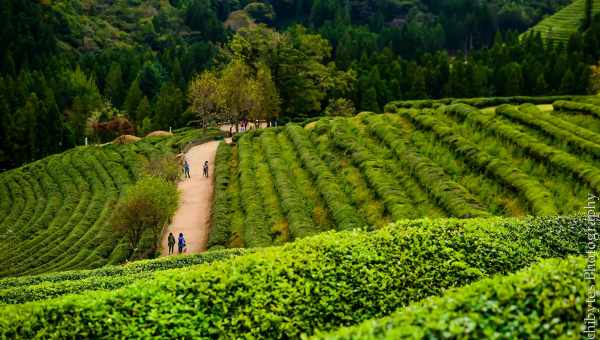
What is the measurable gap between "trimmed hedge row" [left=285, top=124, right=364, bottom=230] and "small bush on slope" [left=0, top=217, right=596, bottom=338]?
15.9 meters

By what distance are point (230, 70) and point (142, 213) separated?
37.2 m

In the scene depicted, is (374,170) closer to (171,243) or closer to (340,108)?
(171,243)

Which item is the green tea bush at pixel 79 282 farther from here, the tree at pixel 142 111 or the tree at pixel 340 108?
the tree at pixel 142 111

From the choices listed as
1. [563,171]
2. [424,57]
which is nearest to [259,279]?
[563,171]

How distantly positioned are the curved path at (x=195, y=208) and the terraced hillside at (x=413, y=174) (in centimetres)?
150

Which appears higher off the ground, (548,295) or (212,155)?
(548,295)

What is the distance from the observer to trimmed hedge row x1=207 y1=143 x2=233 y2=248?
34.8 metres

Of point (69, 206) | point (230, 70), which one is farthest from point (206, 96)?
point (69, 206)

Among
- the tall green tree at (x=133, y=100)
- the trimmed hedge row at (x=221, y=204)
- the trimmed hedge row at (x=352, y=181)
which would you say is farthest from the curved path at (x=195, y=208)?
the tall green tree at (x=133, y=100)

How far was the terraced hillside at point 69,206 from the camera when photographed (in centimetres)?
3562

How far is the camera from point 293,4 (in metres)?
181

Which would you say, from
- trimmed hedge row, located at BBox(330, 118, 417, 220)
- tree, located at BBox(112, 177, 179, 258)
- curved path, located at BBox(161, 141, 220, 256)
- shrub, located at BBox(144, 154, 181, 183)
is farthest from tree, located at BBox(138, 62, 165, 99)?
tree, located at BBox(112, 177, 179, 258)

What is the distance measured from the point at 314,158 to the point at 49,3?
347 ft

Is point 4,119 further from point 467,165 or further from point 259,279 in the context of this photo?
point 259,279
